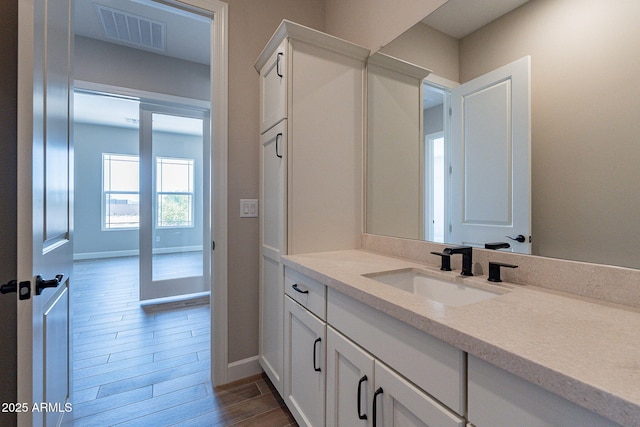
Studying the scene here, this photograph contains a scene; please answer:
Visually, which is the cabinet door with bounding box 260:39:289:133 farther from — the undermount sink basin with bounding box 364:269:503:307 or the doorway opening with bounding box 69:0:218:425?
the undermount sink basin with bounding box 364:269:503:307

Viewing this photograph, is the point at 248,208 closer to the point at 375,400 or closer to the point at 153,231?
the point at 375,400

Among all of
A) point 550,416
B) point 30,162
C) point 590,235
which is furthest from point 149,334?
point 590,235

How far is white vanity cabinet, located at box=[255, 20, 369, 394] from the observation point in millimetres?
1527

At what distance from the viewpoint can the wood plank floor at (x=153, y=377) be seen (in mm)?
1528

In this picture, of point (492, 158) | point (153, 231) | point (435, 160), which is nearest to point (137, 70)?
point (153, 231)

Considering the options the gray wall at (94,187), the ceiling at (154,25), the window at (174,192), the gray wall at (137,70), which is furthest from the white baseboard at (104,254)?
the ceiling at (154,25)

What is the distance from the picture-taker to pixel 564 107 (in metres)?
0.92

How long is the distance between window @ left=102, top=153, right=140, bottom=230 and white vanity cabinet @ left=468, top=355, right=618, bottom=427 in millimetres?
7176

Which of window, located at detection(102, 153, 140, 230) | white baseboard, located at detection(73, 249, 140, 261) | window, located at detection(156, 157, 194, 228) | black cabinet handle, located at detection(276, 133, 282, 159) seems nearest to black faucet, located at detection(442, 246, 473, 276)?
black cabinet handle, located at detection(276, 133, 282, 159)

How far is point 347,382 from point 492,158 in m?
1.03

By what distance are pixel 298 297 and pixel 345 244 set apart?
504 millimetres

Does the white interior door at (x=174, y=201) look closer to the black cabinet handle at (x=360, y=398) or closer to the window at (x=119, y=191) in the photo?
the black cabinet handle at (x=360, y=398)

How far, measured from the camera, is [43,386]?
100 centimetres

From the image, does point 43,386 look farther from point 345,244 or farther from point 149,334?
point 149,334
